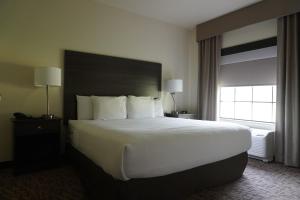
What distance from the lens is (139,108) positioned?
362cm

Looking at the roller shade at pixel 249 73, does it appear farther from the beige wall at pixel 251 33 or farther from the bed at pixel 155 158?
the bed at pixel 155 158

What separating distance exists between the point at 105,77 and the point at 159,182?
241cm

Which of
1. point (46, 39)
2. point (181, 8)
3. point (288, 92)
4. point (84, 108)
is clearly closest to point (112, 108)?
point (84, 108)

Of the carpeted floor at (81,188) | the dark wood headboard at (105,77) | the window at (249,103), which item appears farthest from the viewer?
the window at (249,103)

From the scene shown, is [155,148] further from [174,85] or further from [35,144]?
[174,85]

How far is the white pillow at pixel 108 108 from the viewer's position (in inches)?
127

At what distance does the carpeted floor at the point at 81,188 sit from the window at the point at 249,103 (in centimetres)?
130

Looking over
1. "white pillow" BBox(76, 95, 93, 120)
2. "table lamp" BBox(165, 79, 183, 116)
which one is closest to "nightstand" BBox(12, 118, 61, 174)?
"white pillow" BBox(76, 95, 93, 120)

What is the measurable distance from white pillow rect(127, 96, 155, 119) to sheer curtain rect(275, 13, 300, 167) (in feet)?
7.09

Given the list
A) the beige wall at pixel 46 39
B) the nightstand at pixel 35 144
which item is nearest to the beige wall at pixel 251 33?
the beige wall at pixel 46 39

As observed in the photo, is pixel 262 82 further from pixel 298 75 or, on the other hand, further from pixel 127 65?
pixel 127 65

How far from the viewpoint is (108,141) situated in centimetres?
179

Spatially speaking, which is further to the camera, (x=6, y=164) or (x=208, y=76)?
(x=208, y=76)

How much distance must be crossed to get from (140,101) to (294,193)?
2.52 meters
